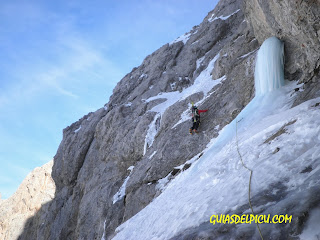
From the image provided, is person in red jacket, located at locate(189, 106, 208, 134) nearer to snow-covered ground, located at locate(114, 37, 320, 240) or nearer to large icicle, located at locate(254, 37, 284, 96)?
large icicle, located at locate(254, 37, 284, 96)

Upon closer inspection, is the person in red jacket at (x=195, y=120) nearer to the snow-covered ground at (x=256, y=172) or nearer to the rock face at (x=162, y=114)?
the rock face at (x=162, y=114)

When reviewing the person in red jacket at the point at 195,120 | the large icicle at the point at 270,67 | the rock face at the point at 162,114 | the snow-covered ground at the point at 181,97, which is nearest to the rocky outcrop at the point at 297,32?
the rock face at the point at 162,114

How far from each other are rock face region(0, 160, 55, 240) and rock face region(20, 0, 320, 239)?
83.6 inches

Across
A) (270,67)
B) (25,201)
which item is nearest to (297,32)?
(270,67)

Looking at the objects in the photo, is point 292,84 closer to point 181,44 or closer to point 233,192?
point 233,192

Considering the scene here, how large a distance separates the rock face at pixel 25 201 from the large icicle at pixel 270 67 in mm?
32129

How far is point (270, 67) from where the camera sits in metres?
12.5

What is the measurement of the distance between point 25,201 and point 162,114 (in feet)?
103

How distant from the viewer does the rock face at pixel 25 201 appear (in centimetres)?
3775

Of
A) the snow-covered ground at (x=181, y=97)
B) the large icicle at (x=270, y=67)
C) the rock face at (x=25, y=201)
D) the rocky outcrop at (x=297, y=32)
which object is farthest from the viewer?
the rock face at (x=25, y=201)

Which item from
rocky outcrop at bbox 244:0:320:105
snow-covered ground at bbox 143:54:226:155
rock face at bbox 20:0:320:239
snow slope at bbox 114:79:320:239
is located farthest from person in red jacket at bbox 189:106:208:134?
snow slope at bbox 114:79:320:239

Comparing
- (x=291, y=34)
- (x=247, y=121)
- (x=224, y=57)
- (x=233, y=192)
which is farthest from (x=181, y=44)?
(x=233, y=192)

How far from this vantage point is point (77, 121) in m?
34.0

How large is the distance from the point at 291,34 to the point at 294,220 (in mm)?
10714
